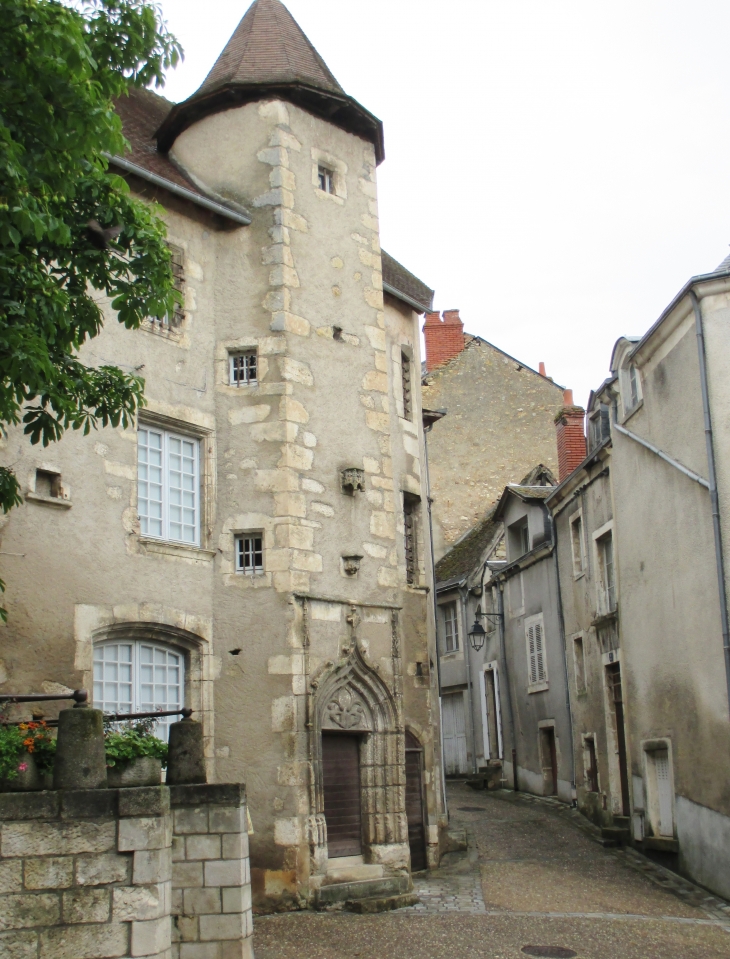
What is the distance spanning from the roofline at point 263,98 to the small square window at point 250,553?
549 centimetres

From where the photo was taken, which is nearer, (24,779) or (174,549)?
(24,779)

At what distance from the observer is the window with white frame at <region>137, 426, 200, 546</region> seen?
11.8 metres

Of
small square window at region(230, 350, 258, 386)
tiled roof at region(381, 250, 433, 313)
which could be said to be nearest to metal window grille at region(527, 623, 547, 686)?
tiled roof at region(381, 250, 433, 313)

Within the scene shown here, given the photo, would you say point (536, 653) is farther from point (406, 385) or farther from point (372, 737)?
point (372, 737)

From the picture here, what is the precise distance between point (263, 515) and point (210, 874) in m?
4.69

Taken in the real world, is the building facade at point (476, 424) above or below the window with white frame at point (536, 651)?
above

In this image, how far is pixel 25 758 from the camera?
7.35 metres

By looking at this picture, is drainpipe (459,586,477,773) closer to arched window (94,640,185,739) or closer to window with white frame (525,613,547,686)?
window with white frame (525,613,547,686)

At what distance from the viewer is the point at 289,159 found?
44.3ft

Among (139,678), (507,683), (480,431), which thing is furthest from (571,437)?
(139,678)

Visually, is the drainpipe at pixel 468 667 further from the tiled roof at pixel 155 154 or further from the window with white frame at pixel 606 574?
the tiled roof at pixel 155 154

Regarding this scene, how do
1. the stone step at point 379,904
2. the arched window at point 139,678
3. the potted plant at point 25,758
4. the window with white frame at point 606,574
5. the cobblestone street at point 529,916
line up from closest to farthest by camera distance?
the potted plant at point 25,758 < the cobblestone street at point 529,916 < the arched window at point 139,678 < the stone step at point 379,904 < the window with white frame at point 606,574

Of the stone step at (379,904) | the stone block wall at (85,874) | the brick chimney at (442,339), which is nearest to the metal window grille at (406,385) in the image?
the stone step at (379,904)

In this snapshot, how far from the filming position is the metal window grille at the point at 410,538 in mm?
15109
